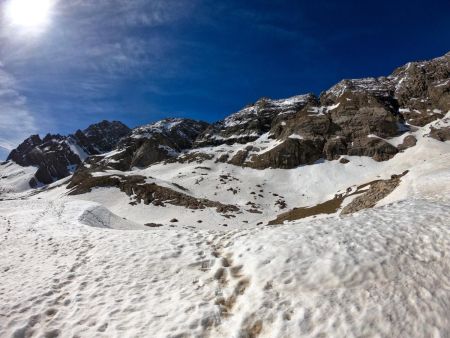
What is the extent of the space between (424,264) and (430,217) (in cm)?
428

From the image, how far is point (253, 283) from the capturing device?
10.9 m

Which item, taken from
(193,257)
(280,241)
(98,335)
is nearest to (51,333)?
(98,335)

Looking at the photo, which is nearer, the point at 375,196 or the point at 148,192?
the point at 375,196

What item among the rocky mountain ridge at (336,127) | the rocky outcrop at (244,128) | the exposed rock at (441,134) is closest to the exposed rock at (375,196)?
the rocky mountain ridge at (336,127)

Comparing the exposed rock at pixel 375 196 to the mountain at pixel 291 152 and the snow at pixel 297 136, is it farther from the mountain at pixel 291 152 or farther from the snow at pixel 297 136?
the snow at pixel 297 136

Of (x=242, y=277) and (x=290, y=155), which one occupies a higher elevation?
(x=290, y=155)

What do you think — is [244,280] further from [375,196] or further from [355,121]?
[355,121]

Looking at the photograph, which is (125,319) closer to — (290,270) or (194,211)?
(290,270)

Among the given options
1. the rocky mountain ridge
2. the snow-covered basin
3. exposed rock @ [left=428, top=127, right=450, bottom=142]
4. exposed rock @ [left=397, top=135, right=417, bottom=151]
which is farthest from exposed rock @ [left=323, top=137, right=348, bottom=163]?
the snow-covered basin

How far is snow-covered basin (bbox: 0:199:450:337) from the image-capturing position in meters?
8.94

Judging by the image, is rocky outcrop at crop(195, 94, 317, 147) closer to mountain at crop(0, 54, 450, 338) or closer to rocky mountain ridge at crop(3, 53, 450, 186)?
rocky mountain ridge at crop(3, 53, 450, 186)

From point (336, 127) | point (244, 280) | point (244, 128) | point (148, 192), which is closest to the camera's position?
point (244, 280)

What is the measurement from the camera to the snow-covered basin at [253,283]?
29.3 ft

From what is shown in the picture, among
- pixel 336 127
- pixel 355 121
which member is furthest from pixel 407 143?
pixel 336 127
